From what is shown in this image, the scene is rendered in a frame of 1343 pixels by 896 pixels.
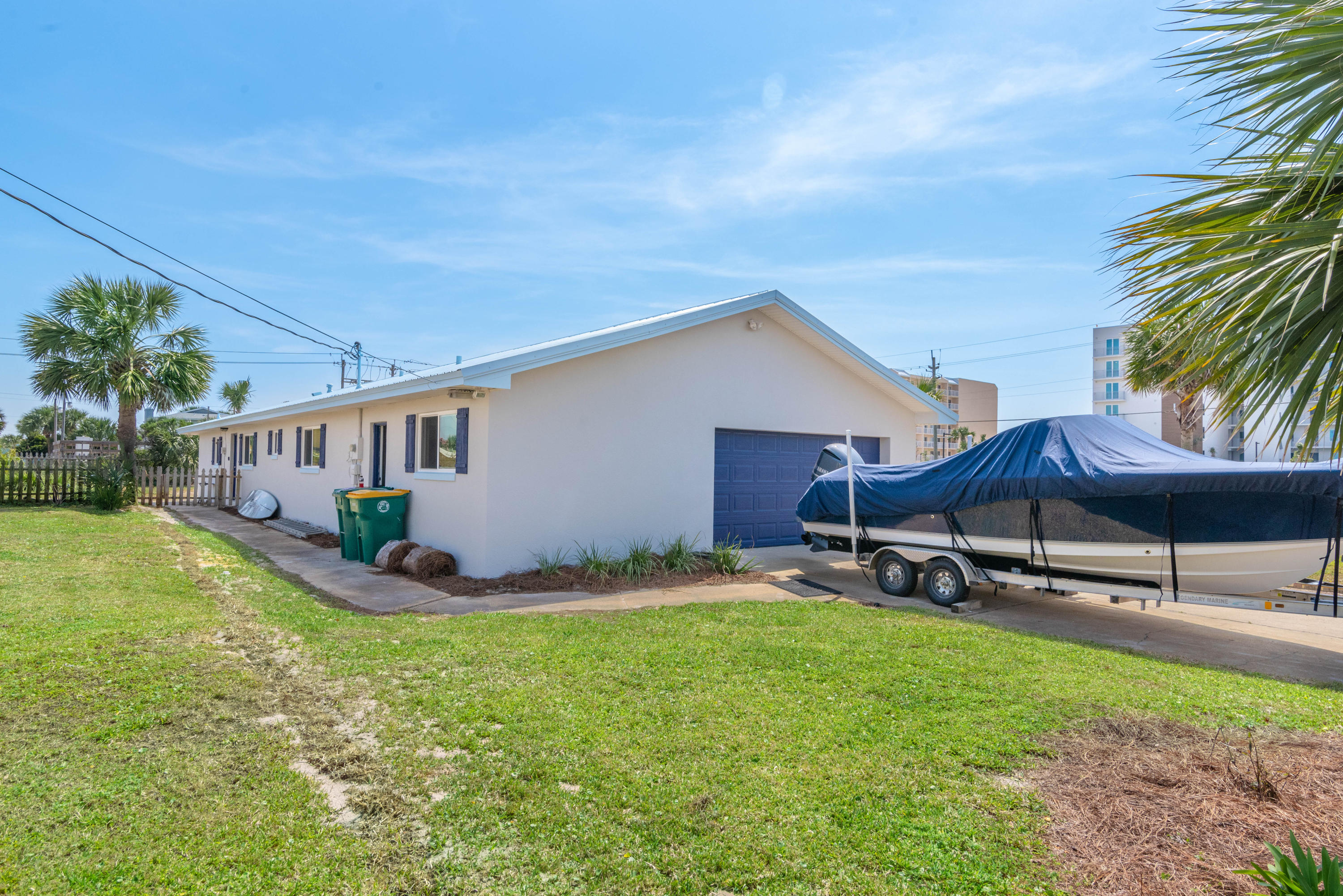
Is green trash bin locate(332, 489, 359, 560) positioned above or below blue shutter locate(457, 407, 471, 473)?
below

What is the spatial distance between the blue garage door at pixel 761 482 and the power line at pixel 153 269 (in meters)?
8.96

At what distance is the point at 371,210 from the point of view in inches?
666

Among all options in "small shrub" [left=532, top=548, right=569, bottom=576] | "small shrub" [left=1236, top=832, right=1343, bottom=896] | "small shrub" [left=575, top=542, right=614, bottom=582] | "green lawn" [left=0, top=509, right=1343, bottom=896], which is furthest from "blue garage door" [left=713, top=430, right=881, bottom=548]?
"small shrub" [left=1236, top=832, right=1343, bottom=896]

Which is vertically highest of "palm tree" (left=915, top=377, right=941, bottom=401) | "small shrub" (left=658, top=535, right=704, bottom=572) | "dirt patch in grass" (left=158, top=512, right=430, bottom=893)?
"palm tree" (left=915, top=377, right=941, bottom=401)

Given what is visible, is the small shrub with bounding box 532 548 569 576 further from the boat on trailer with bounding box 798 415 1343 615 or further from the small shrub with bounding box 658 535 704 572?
the boat on trailer with bounding box 798 415 1343 615

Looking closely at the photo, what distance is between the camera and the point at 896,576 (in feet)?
31.8

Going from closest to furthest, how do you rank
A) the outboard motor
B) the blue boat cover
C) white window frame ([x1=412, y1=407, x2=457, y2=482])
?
the blue boat cover → white window frame ([x1=412, y1=407, x2=457, y2=482]) → the outboard motor

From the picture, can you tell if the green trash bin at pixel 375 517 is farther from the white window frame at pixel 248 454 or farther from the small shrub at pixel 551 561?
the white window frame at pixel 248 454

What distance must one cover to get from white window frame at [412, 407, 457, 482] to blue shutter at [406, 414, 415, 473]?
81 mm

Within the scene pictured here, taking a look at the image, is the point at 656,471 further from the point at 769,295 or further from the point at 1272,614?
the point at 1272,614

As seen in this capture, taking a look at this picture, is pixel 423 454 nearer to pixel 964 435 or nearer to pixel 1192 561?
pixel 1192 561

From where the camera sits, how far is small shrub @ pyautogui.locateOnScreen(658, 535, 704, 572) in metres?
11.2

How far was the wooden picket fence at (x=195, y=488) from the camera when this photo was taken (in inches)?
911

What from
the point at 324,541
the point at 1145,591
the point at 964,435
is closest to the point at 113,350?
the point at 324,541
